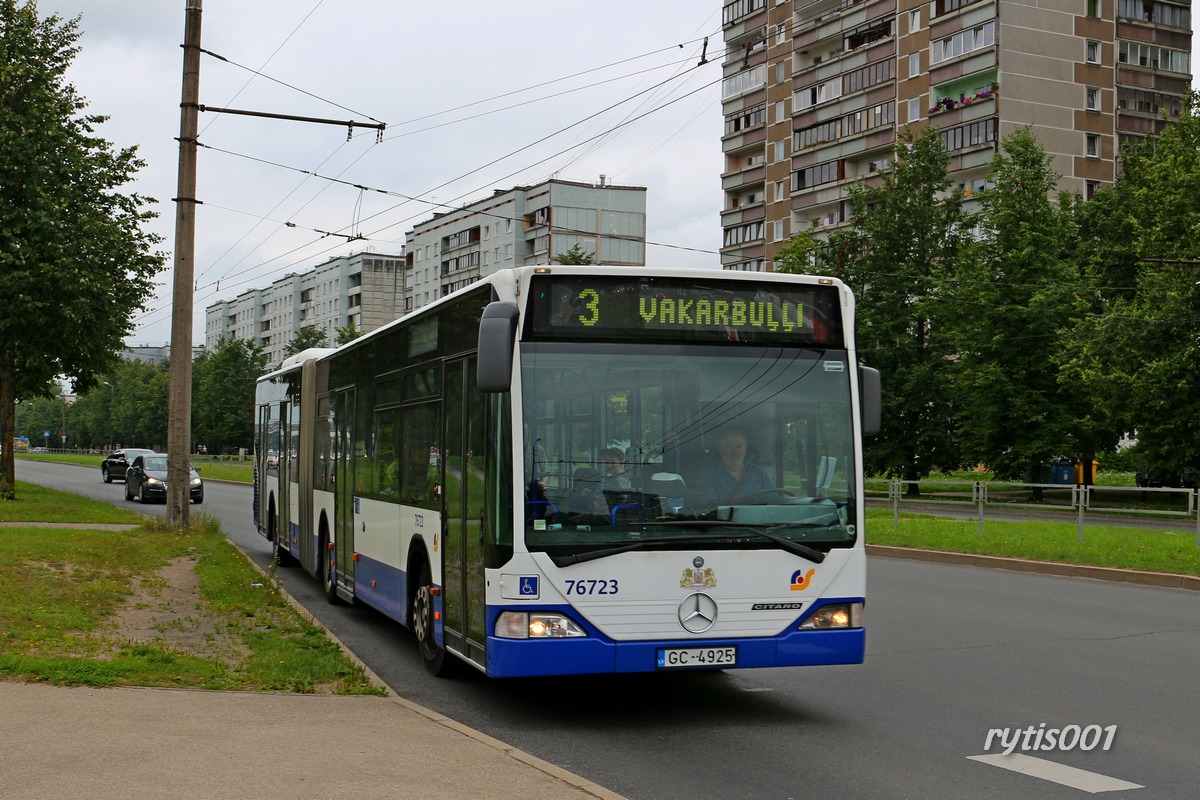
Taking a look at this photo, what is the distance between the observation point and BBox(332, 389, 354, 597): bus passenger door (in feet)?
43.9

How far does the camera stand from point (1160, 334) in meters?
41.9

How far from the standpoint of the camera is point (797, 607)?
26.9 ft

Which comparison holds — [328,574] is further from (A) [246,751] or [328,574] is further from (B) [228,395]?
(B) [228,395]

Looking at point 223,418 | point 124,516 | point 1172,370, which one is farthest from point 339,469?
point 223,418

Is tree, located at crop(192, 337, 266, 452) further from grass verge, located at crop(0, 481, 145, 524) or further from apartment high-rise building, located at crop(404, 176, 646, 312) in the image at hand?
grass verge, located at crop(0, 481, 145, 524)

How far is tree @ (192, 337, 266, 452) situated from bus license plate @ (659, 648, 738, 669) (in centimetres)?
10401

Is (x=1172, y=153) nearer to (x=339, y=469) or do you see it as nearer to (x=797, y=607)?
(x=339, y=469)

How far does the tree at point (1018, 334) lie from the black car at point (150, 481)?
88.3ft

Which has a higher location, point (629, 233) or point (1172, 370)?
point (629, 233)

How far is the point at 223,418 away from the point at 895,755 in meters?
111

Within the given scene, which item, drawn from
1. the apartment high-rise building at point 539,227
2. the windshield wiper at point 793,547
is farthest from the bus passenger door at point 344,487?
the apartment high-rise building at point 539,227

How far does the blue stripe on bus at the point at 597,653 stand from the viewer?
781 centimetres

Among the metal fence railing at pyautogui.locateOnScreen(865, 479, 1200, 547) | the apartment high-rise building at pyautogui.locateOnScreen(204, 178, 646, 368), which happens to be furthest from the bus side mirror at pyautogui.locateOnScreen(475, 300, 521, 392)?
the apartment high-rise building at pyautogui.locateOnScreen(204, 178, 646, 368)

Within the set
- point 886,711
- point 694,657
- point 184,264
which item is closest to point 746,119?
point 184,264
